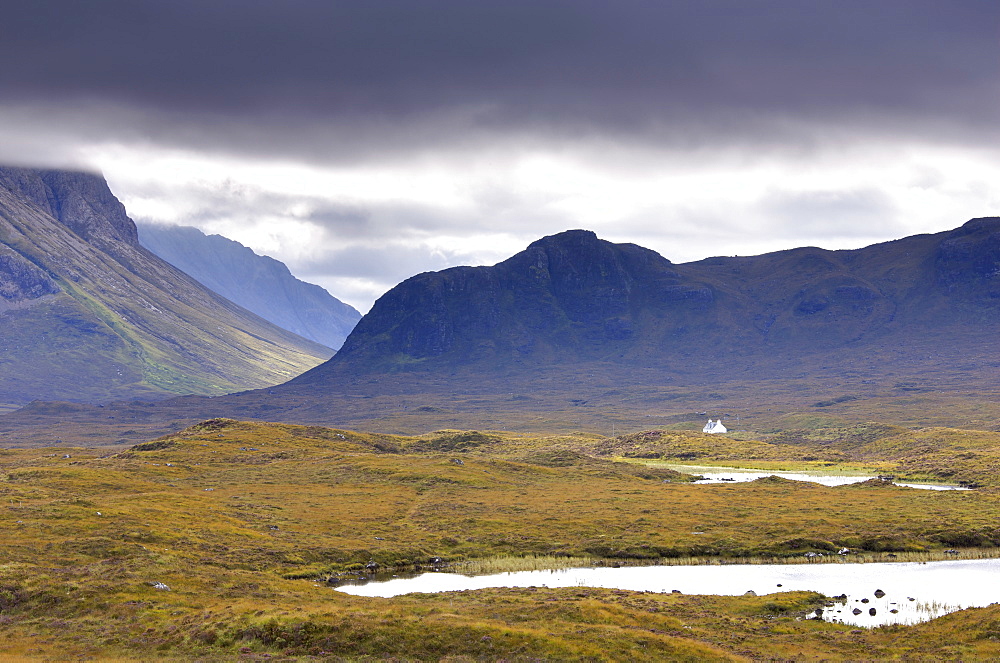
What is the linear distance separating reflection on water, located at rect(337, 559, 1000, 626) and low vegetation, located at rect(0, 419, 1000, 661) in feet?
13.5

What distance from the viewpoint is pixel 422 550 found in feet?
309

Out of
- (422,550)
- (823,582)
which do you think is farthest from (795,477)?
(422,550)

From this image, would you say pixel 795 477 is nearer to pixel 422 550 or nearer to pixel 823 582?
pixel 823 582

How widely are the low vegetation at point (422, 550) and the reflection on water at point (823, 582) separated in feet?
13.5

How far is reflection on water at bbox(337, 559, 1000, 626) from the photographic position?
219 ft

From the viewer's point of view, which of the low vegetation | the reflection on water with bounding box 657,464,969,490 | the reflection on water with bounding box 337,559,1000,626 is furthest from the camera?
the reflection on water with bounding box 657,464,969,490

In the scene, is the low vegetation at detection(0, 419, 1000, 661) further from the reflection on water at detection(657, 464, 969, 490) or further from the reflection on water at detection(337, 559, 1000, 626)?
the reflection on water at detection(657, 464, 969, 490)

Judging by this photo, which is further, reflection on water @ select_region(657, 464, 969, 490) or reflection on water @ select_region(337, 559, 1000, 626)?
reflection on water @ select_region(657, 464, 969, 490)

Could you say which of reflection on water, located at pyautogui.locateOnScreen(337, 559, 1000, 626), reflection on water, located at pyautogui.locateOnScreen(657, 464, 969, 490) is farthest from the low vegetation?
reflection on water, located at pyautogui.locateOnScreen(657, 464, 969, 490)

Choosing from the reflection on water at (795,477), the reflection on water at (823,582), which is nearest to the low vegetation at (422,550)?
the reflection on water at (823,582)

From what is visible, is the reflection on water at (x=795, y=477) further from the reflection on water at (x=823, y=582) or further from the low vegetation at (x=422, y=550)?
the reflection on water at (x=823, y=582)

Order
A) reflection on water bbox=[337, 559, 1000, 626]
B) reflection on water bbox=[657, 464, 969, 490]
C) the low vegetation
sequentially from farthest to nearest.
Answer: reflection on water bbox=[657, 464, 969, 490] → reflection on water bbox=[337, 559, 1000, 626] → the low vegetation

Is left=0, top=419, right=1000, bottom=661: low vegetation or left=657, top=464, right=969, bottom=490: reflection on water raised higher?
left=0, top=419, right=1000, bottom=661: low vegetation

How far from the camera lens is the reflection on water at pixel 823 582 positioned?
66.6 m
